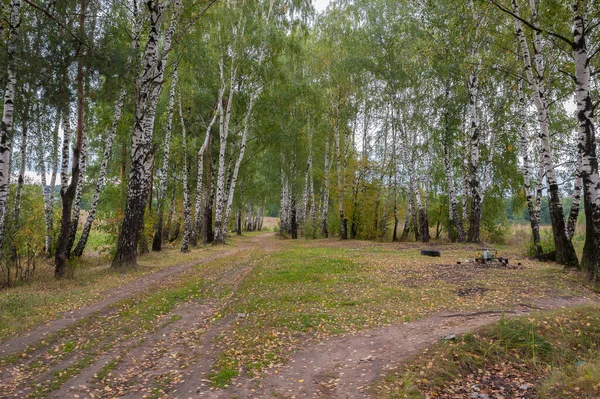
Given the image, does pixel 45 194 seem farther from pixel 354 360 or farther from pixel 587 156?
pixel 587 156

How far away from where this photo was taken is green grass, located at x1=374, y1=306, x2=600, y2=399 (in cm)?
493

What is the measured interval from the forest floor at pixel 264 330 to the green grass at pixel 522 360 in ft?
0.16

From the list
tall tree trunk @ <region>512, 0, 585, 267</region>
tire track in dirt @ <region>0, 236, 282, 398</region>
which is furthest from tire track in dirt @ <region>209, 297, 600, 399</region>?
tall tree trunk @ <region>512, 0, 585, 267</region>

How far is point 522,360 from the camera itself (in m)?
5.79

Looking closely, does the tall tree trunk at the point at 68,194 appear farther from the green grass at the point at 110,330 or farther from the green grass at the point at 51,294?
the green grass at the point at 110,330

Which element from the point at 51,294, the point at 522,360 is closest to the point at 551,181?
the point at 522,360

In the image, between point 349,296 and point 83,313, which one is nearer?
point 83,313

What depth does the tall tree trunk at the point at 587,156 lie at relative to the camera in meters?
9.95

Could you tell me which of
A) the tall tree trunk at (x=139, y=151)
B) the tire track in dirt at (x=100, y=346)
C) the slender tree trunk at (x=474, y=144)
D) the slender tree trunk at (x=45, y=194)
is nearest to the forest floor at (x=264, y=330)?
the tire track in dirt at (x=100, y=346)

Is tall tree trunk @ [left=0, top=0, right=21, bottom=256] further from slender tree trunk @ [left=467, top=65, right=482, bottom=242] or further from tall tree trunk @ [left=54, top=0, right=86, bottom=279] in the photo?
slender tree trunk @ [left=467, top=65, right=482, bottom=242]

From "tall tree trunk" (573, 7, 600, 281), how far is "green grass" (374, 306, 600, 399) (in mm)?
4045

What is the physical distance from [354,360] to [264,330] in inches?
91.9

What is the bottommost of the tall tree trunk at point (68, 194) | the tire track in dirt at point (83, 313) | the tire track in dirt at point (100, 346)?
the tire track in dirt at point (100, 346)

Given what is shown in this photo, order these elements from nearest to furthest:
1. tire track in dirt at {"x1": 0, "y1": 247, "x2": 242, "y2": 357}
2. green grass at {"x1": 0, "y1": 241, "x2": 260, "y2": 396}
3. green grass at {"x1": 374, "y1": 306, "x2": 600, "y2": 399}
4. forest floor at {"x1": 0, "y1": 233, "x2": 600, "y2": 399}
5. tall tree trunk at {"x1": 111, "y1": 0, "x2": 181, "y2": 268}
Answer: green grass at {"x1": 374, "y1": 306, "x2": 600, "y2": 399} → forest floor at {"x1": 0, "y1": 233, "x2": 600, "y2": 399} → green grass at {"x1": 0, "y1": 241, "x2": 260, "y2": 396} → tire track in dirt at {"x1": 0, "y1": 247, "x2": 242, "y2": 357} → tall tree trunk at {"x1": 111, "y1": 0, "x2": 181, "y2": 268}
